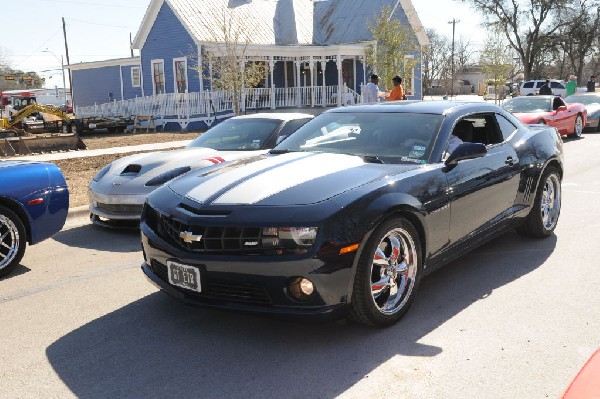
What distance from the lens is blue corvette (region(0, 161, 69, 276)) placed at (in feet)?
17.5

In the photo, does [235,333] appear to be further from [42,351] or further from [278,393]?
[42,351]

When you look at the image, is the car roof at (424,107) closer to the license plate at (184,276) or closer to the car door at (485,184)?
the car door at (485,184)

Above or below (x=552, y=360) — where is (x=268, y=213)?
above

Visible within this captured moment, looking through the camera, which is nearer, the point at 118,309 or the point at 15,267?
the point at 118,309

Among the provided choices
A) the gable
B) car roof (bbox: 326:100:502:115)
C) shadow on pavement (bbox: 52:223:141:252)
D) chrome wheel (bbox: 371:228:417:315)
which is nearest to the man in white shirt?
shadow on pavement (bbox: 52:223:141:252)

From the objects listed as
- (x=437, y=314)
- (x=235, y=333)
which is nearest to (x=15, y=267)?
(x=235, y=333)

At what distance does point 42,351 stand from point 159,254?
935 mm

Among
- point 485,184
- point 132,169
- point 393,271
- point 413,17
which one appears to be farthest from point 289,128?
point 413,17

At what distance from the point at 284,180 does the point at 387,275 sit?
93 cm

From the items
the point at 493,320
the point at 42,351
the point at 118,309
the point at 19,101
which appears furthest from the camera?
the point at 19,101

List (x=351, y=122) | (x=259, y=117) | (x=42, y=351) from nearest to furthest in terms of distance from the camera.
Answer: (x=42, y=351)
(x=351, y=122)
(x=259, y=117)

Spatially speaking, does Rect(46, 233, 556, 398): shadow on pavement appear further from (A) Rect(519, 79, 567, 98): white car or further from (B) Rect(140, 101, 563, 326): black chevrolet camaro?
(A) Rect(519, 79, 567, 98): white car

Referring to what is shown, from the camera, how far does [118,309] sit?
4.46 m

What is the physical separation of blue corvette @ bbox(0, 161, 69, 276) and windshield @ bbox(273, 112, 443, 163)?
7.34 ft
